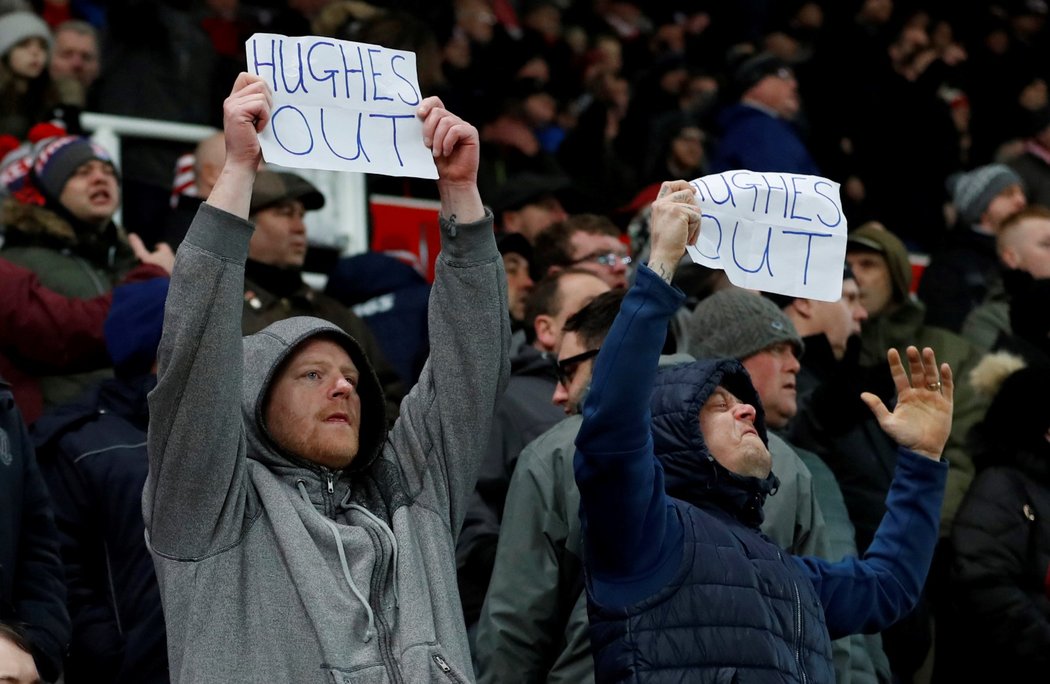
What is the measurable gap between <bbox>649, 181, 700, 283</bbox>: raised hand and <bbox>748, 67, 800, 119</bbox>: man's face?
5.87 metres

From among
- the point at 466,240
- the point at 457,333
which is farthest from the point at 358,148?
the point at 457,333

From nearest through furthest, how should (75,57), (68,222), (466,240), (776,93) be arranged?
(466,240) → (68,222) → (75,57) → (776,93)

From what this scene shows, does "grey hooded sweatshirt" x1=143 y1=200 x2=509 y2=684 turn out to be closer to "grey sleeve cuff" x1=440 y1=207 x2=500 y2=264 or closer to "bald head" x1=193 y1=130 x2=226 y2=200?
"grey sleeve cuff" x1=440 y1=207 x2=500 y2=264

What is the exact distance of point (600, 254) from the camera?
7.10 metres

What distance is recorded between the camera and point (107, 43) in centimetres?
936

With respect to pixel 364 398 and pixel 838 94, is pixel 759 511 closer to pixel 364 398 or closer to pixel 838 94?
pixel 364 398

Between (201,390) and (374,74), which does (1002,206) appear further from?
(201,390)

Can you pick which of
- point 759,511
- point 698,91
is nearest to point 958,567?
point 759,511

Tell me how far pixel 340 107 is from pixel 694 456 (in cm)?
119

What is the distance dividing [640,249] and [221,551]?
4.18 metres

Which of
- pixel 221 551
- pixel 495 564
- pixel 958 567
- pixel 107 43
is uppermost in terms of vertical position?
pixel 107 43

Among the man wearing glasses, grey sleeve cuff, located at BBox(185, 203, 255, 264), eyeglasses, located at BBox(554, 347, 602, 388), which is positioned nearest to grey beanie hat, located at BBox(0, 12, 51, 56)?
the man wearing glasses

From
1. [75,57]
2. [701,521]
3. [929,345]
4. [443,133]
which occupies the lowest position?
[929,345]

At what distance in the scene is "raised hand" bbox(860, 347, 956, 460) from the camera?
15.5 ft
